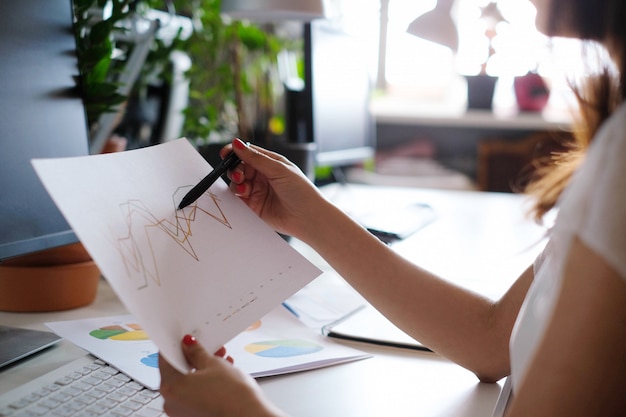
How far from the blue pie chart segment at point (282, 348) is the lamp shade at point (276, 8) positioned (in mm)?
850

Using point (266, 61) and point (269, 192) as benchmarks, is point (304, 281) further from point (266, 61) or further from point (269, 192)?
point (266, 61)

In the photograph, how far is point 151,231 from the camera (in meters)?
0.65

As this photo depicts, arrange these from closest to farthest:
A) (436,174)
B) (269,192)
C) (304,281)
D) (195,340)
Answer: (195,340) < (304,281) < (269,192) < (436,174)

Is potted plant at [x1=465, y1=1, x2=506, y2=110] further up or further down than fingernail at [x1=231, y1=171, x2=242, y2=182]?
further down

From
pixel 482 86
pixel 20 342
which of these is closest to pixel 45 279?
pixel 20 342

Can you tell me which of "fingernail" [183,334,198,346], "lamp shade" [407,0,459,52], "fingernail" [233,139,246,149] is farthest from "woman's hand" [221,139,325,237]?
"lamp shade" [407,0,459,52]

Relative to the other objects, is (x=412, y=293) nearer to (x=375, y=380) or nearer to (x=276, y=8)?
(x=375, y=380)

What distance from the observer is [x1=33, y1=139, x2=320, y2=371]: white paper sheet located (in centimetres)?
57

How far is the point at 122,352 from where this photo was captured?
0.75 metres

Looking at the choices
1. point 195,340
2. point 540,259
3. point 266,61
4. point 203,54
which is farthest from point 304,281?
point 266,61

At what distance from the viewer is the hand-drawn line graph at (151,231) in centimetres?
59

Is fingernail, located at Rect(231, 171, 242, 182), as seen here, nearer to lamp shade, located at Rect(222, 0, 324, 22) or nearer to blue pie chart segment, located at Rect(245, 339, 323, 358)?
blue pie chart segment, located at Rect(245, 339, 323, 358)

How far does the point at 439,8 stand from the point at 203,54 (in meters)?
0.72

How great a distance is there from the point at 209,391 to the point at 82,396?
162 mm
